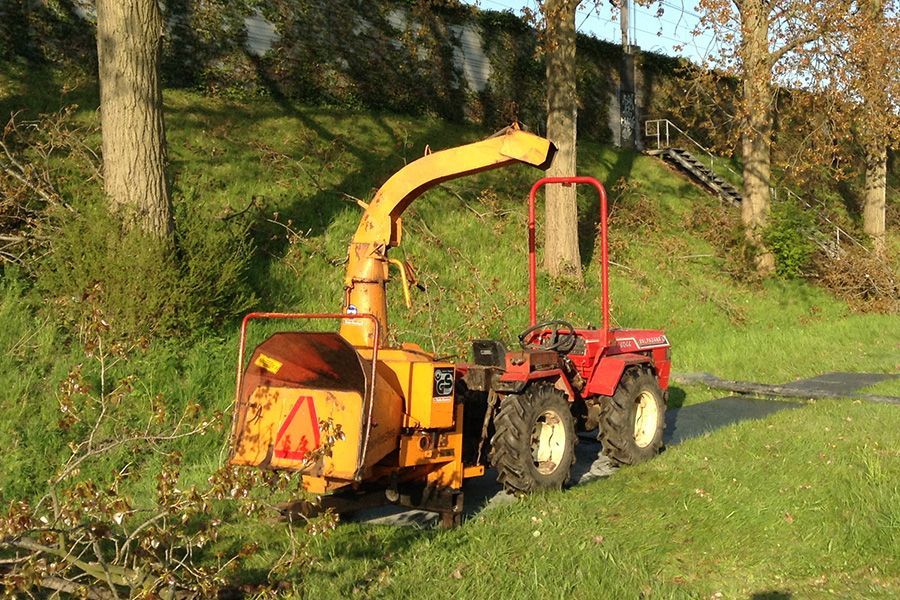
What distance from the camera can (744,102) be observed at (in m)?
19.0

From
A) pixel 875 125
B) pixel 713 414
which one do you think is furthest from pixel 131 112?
pixel 875 125

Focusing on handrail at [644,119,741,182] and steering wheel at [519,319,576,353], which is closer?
steering wheel at [519,319,576,353]

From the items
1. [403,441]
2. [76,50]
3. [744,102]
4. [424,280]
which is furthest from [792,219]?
[403,441]

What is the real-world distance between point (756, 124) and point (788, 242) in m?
2.78

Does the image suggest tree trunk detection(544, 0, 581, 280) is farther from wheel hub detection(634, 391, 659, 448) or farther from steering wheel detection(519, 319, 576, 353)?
steering wheel detection(519, 319, 576, 353)

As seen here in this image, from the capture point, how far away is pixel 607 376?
791 cm

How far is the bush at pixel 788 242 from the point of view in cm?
2023

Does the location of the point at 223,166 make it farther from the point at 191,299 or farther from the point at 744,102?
the point at 744,102

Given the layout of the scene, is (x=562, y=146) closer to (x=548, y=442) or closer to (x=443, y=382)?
(x=548, y=442)

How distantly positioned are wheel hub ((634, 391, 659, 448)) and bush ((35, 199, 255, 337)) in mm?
4214

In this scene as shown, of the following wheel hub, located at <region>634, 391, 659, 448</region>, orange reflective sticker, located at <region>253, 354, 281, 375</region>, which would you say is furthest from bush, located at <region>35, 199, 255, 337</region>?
wheel hub, located at <region>634, 391, 659, 448</region>

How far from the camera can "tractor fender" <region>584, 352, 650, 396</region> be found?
25.5ft

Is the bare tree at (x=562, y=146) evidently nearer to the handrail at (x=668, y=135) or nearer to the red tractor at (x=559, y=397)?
the red tractor at (x=559, y=397)

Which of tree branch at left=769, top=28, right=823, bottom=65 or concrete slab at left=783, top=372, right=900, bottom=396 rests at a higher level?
tree branch at left=769, top=28, right=823, bottom=65
